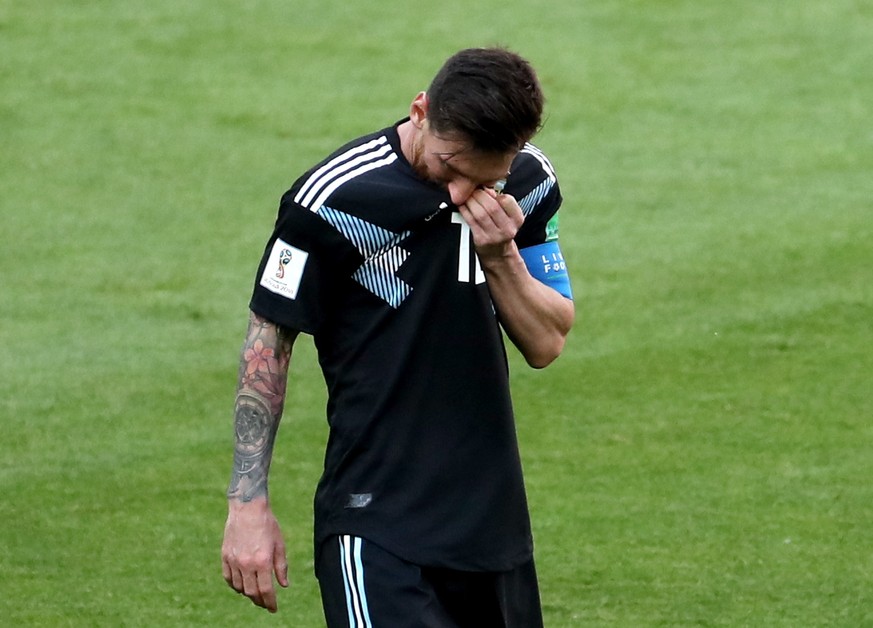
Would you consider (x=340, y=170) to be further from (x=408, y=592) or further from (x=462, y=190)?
(x=408, y=592)

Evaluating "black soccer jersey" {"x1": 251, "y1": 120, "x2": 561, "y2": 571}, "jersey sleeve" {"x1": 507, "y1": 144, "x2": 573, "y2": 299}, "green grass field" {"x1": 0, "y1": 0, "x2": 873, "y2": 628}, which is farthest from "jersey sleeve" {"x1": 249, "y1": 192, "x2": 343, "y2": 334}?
"green grass field" {"x1": 0, "y1": 0, "x2": 873, "y2": 628}

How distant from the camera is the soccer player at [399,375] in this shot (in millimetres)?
3605

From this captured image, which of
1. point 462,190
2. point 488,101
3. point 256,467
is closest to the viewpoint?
point 488,101

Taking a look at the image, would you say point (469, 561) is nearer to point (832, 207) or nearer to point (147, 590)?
point (147, 590)

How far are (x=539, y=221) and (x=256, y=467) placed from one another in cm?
84

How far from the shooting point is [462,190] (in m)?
3.52

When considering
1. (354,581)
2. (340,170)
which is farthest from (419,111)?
(354,581)

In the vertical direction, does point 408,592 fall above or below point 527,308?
below

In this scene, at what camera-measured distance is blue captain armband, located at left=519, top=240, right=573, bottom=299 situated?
382cm

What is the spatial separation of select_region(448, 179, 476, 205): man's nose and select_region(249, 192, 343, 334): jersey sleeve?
28 centimetres

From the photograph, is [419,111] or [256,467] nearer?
[419,111]

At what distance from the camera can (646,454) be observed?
729cm

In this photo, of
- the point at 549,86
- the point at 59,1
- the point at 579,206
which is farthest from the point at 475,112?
the point at 59,1

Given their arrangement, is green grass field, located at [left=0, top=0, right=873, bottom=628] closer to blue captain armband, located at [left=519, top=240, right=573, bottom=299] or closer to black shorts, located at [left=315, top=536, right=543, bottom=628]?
black shorts, located at [left=315, top=536, right=543, bottom=628]
